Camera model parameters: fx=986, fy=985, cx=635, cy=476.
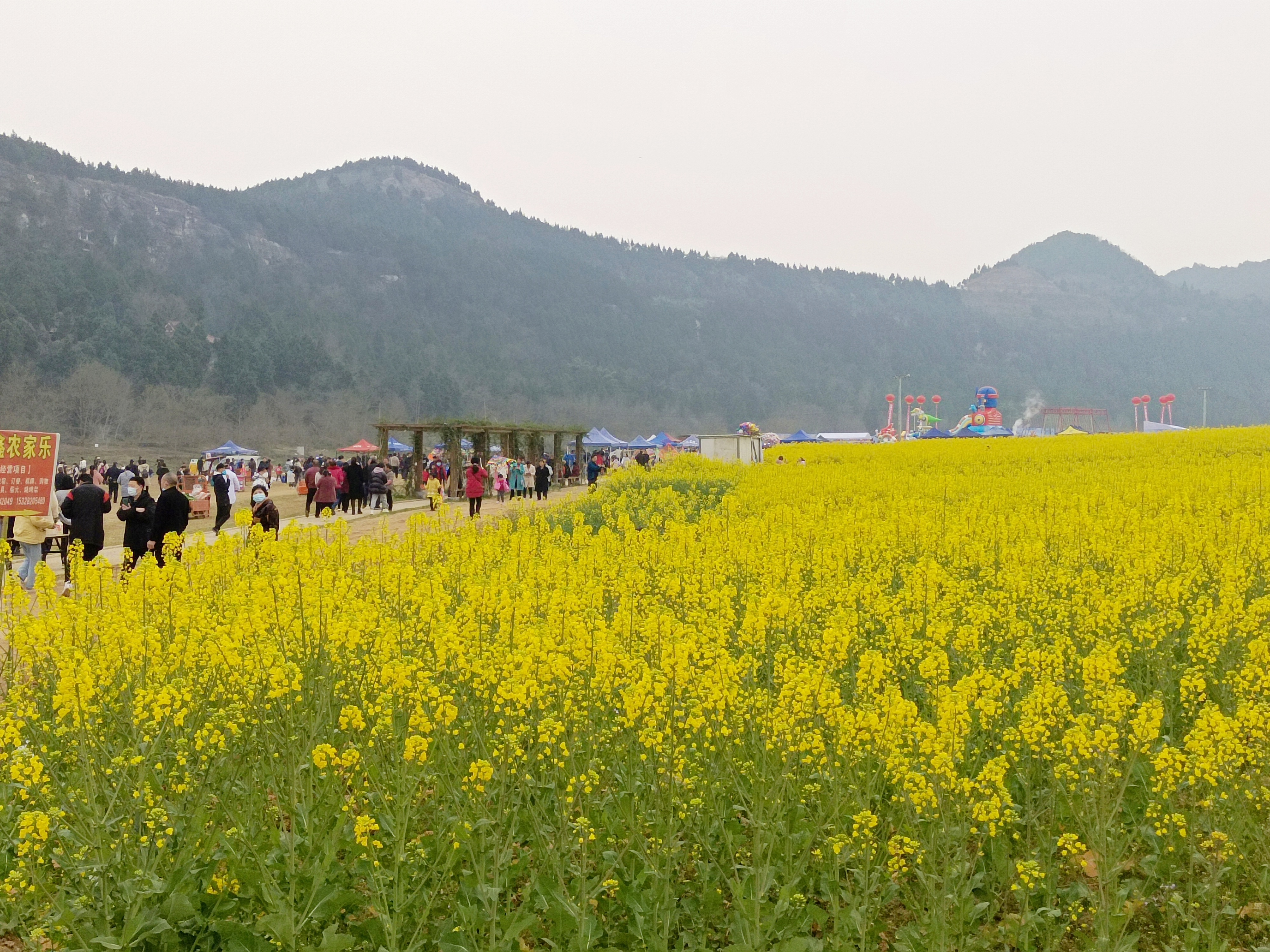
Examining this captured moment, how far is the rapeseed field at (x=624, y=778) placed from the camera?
3363mm

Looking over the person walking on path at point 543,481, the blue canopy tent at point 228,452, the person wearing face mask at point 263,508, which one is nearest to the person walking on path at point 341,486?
the person walking on path at point 543,481

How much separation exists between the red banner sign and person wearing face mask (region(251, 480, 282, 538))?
2898 millimetres

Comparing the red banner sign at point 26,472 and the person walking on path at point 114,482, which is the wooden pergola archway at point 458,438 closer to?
the person walking on path at point 114,482

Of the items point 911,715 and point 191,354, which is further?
point 191,354

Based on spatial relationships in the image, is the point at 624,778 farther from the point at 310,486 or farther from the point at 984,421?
the point at 984,421

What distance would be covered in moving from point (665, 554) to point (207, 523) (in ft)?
54.4

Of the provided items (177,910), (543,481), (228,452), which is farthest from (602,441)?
(177,910)

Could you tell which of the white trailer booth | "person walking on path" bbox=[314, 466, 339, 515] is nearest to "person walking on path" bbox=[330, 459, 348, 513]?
"person walking on path" bbox=[314, 466, 339, 515]

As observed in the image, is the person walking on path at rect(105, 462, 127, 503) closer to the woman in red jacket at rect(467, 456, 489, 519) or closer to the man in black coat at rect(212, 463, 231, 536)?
the man in black coat at rect(212, 463, 231, 536)

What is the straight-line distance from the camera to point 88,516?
11102mm

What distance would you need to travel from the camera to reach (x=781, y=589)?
694cm

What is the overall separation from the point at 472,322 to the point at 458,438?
9965 centimetres

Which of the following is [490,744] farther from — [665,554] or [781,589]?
[665,554]

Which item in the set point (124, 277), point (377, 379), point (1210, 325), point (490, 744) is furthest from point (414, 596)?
point (1210, 325)
